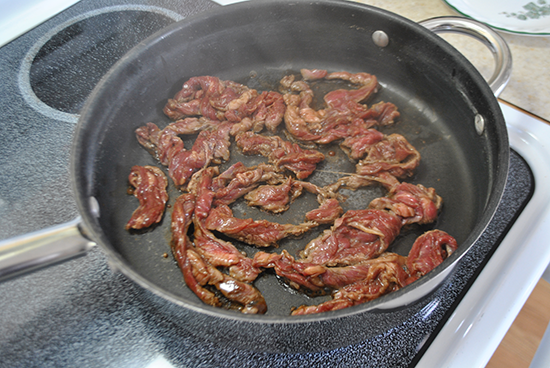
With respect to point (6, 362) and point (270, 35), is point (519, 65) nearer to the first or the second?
point (270, 35)

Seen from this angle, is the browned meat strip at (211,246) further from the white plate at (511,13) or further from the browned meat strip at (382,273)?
the white plate at (511,13)

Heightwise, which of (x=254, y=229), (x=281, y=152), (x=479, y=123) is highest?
(x=479, y=123)

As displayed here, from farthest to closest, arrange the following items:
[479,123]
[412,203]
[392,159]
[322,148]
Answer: [322,148] → [392,159] → [479,123] → [412,203]

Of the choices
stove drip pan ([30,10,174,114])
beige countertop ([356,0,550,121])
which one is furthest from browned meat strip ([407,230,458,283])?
stove drip pan ([30,10,174,114])

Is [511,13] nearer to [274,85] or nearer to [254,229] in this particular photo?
[274,85]

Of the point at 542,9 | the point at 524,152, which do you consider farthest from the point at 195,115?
the point at 542,9

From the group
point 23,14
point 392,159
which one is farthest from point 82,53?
point 392,159
